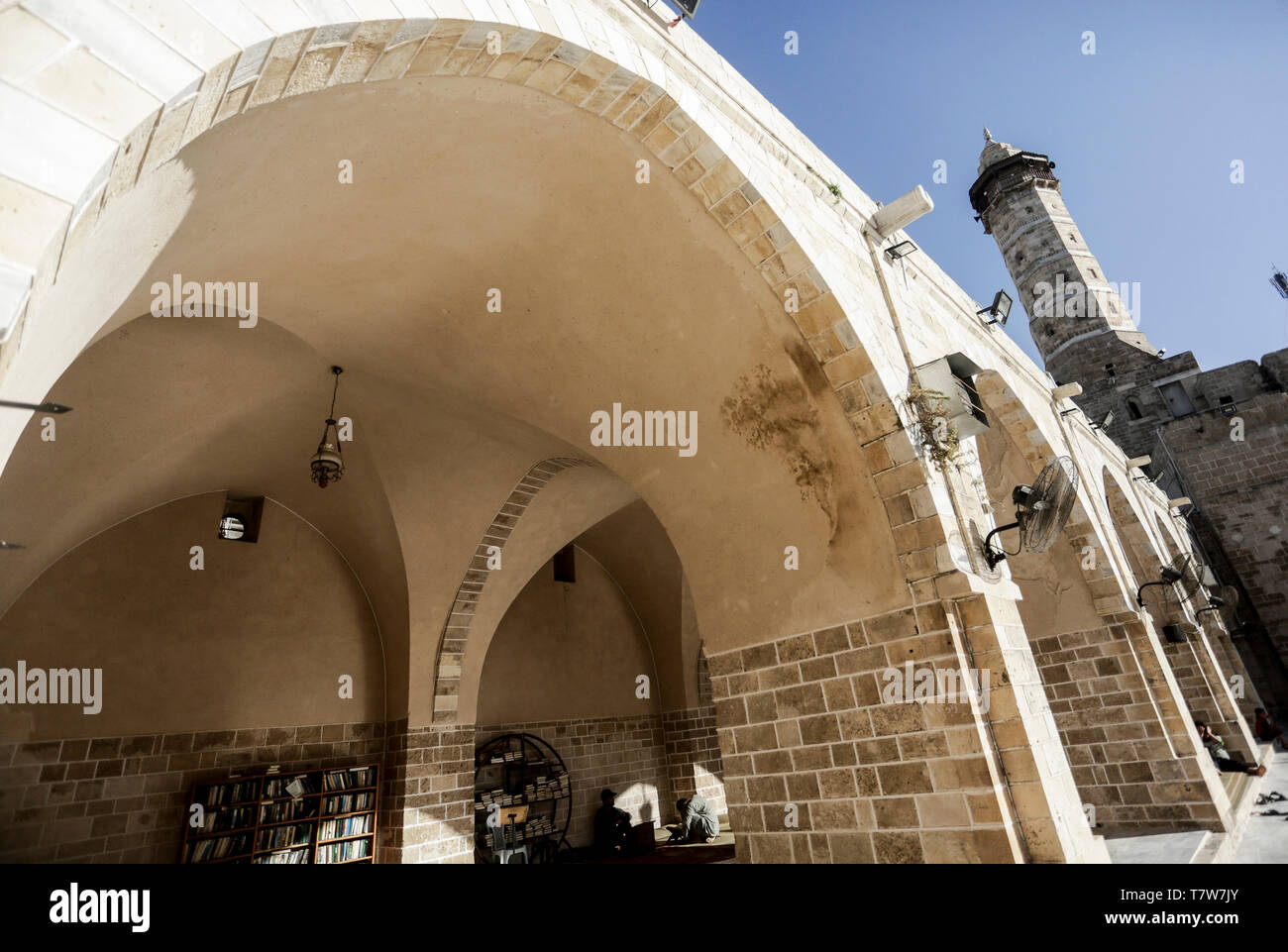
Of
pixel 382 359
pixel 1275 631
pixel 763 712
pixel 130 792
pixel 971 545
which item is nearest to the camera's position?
pixel 971 545

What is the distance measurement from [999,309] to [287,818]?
31.2 feet

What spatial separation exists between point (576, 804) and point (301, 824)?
12.0ft

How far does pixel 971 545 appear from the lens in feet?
12.2

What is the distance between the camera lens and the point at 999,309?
7602 mm

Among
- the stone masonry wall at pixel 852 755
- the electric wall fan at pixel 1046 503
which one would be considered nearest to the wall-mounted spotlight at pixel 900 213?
the electric wall fan at pixel 1046 503

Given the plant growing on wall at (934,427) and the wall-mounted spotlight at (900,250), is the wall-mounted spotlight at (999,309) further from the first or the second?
the plant growing on wall at (934,427)

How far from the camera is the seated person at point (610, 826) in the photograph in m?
8.42

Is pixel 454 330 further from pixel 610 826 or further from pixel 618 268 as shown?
pixel 610 826

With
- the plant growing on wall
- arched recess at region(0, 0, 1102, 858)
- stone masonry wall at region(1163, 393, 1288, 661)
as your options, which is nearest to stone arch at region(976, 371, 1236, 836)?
the plant growing on wall

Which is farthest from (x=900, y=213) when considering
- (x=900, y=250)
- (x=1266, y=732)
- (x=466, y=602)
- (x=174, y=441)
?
(x=1266, y=732)

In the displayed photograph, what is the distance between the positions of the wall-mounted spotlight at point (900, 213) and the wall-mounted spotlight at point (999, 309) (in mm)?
2846

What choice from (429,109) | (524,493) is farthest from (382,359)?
(429,109)

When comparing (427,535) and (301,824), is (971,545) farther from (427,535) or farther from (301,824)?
(301,824)

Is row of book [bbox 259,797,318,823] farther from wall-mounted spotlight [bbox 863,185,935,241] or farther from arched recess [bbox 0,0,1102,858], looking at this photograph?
wall-mounted spotlight [bbox 863,185,935,241]
